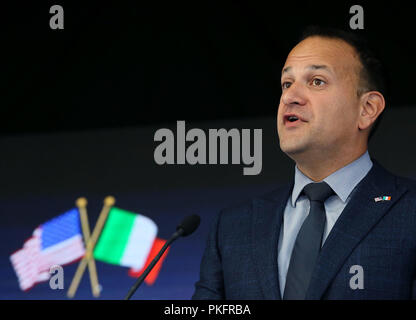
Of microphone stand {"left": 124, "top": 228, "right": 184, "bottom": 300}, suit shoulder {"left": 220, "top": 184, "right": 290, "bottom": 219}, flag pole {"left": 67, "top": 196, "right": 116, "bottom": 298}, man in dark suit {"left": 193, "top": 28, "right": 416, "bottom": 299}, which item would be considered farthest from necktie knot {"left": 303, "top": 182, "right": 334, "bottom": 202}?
flag pole {"left": 67, "top": 196, "right": 116, "bottom": 298}

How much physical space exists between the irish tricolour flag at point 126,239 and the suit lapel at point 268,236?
5.99ft

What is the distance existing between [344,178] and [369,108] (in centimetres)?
24


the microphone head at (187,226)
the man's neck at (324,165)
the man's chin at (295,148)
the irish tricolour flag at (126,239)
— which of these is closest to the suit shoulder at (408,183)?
the man's neck at (324,165)

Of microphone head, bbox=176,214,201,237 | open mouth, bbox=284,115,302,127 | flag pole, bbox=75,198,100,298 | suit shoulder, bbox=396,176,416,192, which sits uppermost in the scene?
open mouth, bbox=284,115,302,127

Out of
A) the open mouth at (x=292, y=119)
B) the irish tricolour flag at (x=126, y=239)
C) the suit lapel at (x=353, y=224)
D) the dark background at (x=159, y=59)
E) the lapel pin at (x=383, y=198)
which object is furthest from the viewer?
the irish tricolour flag at (x=126, y=239)

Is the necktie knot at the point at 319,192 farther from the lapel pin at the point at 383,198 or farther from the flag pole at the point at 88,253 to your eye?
the flag pole at the point at 88,253

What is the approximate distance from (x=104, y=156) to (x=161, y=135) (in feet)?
1.23

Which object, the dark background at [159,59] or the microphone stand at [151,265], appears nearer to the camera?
the microphone stand at [151,265]

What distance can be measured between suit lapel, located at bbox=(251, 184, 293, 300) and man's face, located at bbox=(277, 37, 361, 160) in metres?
0.13

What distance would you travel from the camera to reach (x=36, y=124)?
381 cm

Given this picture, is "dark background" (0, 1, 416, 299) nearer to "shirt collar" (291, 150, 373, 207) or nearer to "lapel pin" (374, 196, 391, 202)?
"shirt collar" (291, 150, 373, 207)

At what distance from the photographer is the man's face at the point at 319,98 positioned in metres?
1.53

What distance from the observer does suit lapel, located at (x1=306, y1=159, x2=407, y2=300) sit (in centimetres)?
130
